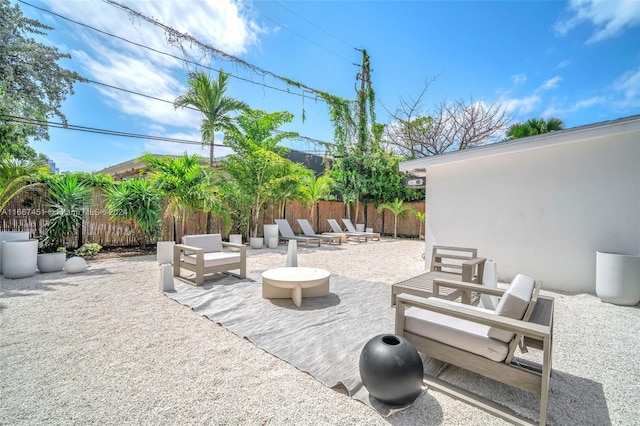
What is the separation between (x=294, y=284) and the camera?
161 inches

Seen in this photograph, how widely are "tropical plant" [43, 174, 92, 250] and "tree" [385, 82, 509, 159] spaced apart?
15393 millimetres

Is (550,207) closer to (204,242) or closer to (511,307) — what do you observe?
(511,307)

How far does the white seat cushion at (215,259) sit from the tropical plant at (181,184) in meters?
3.32

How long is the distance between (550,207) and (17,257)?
1001 cm

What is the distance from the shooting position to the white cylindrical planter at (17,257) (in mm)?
5285

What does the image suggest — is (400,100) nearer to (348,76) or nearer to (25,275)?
(348,76)

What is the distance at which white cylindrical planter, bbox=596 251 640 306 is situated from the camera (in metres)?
4.26

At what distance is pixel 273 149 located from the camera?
1108 cm

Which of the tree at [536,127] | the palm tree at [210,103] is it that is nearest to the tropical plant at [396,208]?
the tree at [536,127]

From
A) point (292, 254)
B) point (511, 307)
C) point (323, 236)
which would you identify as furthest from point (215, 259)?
point (323, 236)

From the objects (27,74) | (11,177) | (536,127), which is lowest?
(11,177)

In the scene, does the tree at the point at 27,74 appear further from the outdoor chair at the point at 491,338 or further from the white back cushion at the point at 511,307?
the white back cushion at the point at 511,307

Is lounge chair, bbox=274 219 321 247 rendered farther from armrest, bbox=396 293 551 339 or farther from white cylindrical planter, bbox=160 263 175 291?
armrest, bbox=396 293 551 339

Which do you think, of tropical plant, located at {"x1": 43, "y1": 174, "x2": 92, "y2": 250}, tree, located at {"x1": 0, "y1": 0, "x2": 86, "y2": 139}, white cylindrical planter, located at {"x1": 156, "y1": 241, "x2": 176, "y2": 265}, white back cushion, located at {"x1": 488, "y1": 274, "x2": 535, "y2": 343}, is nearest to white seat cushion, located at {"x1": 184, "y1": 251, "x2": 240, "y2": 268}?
white cylindrical planter, located at {"x1": 156, "y1": 241, "x2": 176, "y2": 265}
